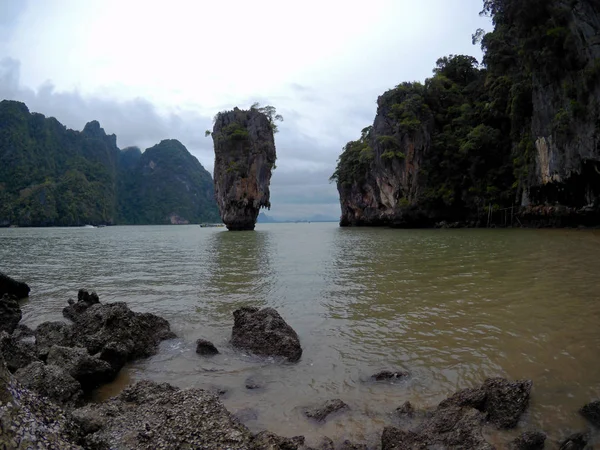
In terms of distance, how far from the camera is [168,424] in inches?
103

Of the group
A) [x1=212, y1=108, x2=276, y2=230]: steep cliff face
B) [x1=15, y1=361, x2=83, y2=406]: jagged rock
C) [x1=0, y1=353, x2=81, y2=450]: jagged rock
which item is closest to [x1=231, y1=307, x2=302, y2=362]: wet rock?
[x1=15, y1=361, x2=83, y2=406]: jagged rock

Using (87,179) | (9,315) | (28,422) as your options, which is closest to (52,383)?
(28,422)

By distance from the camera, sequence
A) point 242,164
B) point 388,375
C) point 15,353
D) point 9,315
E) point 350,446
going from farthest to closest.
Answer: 1. point 242,164
2. point 9,315
3. point 15,353
4. point 388,375
5. point 350,446

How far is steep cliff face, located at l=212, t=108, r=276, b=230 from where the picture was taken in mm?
44438

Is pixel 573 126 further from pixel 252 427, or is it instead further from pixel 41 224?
pixel 41 224

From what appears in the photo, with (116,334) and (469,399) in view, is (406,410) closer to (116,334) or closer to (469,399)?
(469,399)

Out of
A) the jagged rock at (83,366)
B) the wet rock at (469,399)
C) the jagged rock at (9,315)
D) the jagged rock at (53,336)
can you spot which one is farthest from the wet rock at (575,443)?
the jagged rock at (9,315)

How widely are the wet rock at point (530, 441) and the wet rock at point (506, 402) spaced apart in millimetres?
266

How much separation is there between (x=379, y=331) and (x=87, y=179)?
121 metres

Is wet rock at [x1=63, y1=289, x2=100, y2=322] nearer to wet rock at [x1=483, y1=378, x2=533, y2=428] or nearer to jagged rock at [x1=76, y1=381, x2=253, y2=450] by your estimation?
jagged rock at [x1=76, y1=381, x2=253, y2=450]

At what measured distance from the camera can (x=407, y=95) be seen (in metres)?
38.7

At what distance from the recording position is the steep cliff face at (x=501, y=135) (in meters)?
20.1

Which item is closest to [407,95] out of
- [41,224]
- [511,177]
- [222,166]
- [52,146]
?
[511,177]

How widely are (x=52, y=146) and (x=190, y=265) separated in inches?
4651
